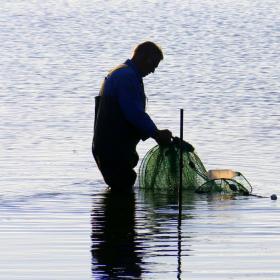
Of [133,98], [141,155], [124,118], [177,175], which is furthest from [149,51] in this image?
[141,155]

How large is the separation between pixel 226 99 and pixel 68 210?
39.1ft

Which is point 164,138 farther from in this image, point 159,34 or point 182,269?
point 159,34

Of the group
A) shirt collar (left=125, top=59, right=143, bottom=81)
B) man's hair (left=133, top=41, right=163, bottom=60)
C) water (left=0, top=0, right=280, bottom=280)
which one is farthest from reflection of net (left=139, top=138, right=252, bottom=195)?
man's hair (left=133, top=41, right=163, bottom=60)

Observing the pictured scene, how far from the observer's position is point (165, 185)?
15758mm

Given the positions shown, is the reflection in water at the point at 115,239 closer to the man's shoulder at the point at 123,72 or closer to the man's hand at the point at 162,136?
the man's hand at the point at 162,136

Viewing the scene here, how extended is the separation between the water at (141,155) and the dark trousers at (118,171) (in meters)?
0.16

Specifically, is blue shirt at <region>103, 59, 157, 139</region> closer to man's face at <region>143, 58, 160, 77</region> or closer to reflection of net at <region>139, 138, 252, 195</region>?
man's face at <region>143, 58, 160, 77</region>

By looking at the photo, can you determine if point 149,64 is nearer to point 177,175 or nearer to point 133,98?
point 133,98

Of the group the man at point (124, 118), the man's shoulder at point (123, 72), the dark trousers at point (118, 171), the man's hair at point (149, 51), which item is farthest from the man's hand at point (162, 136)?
the man's hair at point (149, 51)

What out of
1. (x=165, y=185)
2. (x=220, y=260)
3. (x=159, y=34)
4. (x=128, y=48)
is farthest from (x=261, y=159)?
(x=159, y=34)

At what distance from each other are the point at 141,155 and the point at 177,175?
307 centimetres

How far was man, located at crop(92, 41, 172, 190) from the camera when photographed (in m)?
14.3

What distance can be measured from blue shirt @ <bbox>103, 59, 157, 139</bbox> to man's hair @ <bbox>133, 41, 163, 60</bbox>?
190 mm

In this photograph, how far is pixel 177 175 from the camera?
15.6 meters
